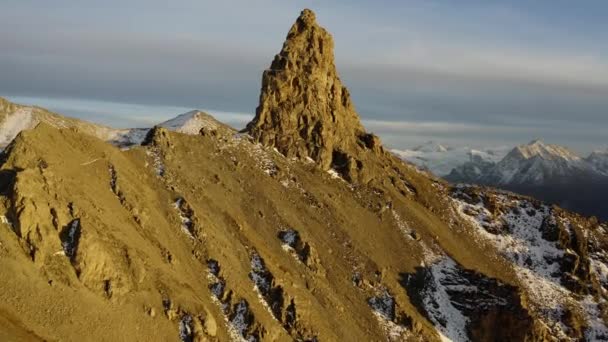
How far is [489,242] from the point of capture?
4045 inches

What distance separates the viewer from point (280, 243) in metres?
83.1

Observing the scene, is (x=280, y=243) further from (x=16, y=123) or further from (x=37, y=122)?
(x=16, y=123)

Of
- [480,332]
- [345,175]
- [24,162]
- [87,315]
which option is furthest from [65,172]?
[480,332]

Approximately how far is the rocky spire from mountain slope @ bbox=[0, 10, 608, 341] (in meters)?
0.35

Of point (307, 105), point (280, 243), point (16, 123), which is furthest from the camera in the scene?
point (16, 123)

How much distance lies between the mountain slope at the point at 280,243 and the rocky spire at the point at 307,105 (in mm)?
349

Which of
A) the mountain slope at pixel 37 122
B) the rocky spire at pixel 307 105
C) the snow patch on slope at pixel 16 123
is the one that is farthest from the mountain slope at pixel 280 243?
the snow patch on slope at pixel 16 123

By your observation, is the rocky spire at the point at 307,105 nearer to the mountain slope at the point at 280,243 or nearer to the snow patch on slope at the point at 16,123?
the mountain slope at the point at 280,243

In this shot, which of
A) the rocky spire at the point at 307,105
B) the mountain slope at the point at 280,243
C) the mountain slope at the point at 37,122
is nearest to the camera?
the mountain slope at the point at 280,243

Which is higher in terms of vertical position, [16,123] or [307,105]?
[307,105]

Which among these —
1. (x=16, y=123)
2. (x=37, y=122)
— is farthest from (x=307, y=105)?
(x=16, y=123)

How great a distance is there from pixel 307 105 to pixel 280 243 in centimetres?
3077

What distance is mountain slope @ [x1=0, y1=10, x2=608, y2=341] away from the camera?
59.5 m

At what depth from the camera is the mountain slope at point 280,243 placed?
59.5 metres
